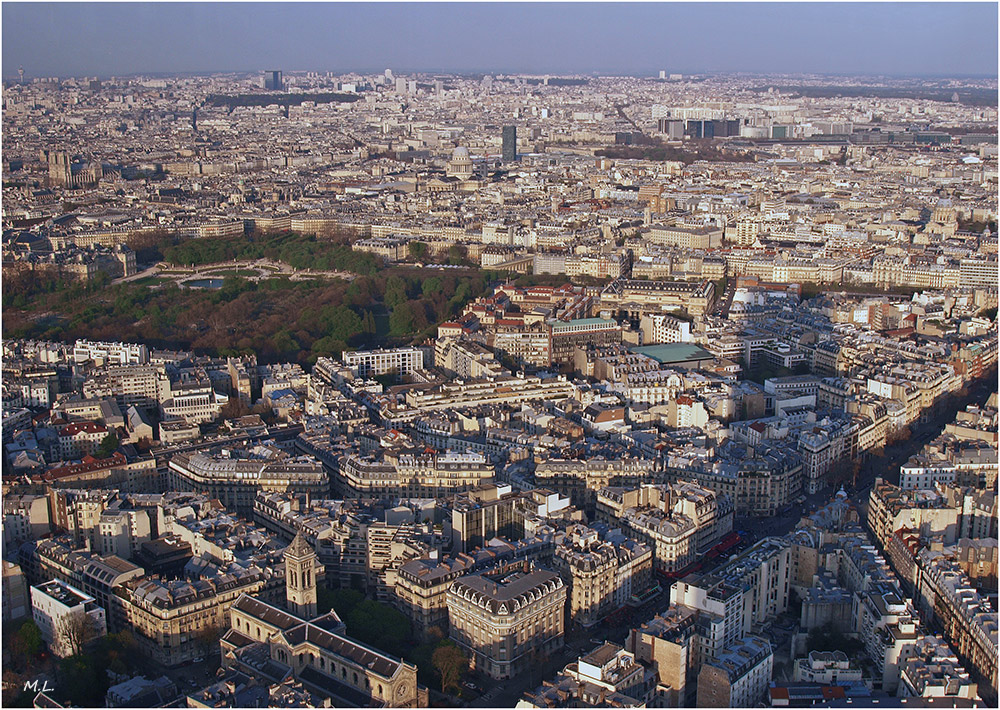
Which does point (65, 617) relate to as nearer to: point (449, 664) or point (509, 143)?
point (449, 664)

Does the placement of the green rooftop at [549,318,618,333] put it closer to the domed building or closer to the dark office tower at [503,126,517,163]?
the domed building

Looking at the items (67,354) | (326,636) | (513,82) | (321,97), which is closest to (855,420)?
(326,636)

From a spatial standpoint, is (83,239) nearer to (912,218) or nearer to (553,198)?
(553,198)

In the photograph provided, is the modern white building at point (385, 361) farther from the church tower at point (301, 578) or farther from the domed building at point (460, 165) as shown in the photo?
the domed building at point (460, 165)

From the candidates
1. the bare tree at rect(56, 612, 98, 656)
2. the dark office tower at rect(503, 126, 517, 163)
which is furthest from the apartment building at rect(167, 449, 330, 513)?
the dark office tower at rect(503, 126, 517, 163)

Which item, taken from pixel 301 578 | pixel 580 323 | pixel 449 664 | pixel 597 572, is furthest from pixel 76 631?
pixel 580 323

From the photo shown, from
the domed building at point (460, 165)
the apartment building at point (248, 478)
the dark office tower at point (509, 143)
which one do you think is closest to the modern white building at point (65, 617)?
the apartment building at point (248, 478)
